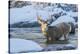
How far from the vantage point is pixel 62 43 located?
1.36 meters

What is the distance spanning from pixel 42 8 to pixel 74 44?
420 millimetres

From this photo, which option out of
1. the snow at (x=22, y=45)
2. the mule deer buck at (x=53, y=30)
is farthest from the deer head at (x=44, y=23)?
the snow at (x=22, y=45)

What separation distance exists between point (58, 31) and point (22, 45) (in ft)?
1.07

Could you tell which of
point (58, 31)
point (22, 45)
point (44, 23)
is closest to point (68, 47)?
point (58, 31)

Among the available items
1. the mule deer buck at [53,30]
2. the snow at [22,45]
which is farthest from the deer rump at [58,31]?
the snow at [22,45]

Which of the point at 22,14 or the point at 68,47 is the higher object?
the point at 22,14

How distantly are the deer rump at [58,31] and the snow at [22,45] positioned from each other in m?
0.13

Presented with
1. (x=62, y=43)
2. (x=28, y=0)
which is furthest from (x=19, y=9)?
(x=62, y=43)

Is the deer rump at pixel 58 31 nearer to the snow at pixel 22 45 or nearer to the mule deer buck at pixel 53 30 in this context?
the mule deer buck at pixel 53 30

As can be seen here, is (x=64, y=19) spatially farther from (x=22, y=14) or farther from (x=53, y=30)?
(x=22, y=14)

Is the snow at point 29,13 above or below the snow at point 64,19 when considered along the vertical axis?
above

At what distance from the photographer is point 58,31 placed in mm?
1354

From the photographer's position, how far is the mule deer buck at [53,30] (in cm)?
133

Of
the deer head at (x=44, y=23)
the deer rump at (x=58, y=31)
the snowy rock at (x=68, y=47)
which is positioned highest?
the deer head at (x=44, y=23)
